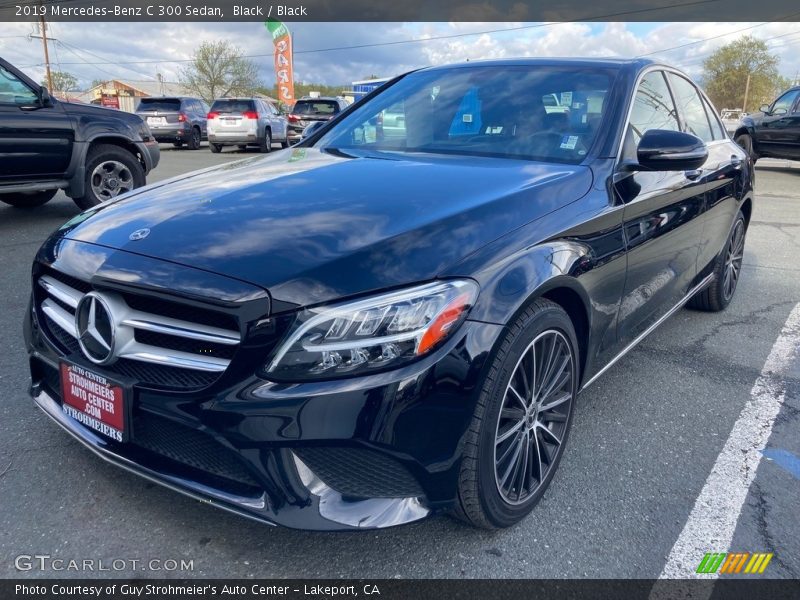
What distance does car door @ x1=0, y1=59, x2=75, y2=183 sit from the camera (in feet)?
20.7

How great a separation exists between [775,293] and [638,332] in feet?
9.59

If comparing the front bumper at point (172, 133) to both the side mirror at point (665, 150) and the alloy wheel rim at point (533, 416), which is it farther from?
the alloy wheel rim at point (533, 416)

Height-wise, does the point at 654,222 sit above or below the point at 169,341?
above

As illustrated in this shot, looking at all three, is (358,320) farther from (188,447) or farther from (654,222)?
(654,222)

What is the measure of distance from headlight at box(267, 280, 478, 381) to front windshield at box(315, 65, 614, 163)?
1.30 metres

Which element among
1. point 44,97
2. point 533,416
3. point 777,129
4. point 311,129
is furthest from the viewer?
point 777,129

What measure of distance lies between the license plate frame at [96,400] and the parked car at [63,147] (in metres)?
5.34

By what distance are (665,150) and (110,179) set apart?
6.52 metres

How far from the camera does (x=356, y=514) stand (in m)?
1.77

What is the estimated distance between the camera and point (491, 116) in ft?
10.2

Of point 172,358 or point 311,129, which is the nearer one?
point 172,358

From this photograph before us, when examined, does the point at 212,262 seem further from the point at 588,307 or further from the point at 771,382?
Answer: the point at 771,382

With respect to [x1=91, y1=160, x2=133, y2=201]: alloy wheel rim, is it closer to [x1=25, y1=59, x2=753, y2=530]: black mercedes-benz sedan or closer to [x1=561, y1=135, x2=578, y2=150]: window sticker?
[x1=25, y1=59, x2=753, y2=530]: black mercedes-benz sedan

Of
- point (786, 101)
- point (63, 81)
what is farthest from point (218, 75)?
point (786, 101)
